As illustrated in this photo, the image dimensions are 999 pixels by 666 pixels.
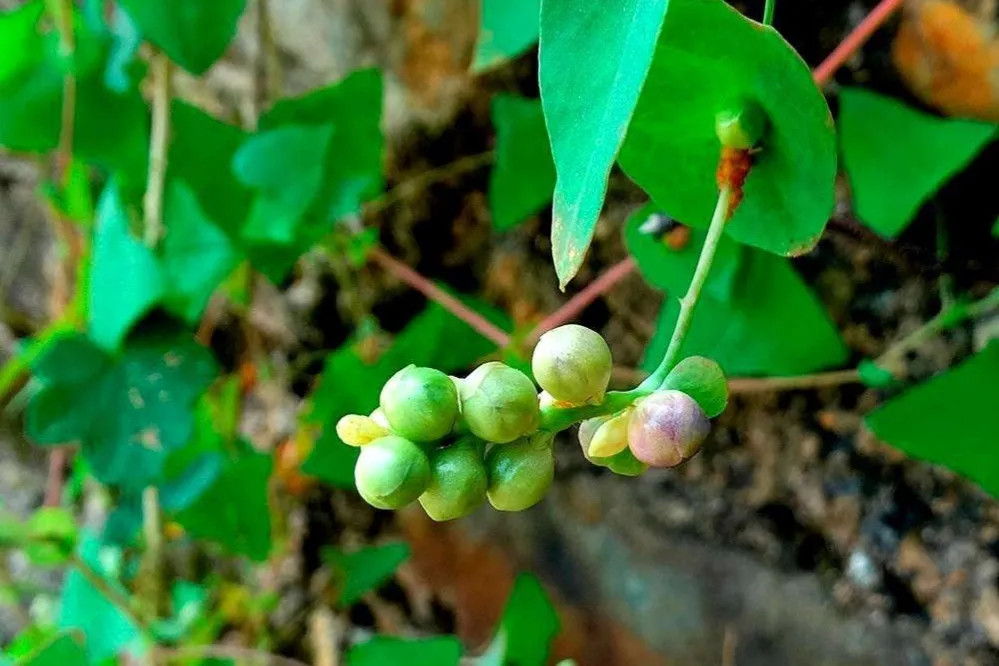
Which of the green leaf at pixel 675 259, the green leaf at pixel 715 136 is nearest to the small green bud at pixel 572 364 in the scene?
the green leaf at pixel 715 136

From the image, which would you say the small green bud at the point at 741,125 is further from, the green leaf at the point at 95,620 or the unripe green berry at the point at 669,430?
the green leaf at the point at 95,620

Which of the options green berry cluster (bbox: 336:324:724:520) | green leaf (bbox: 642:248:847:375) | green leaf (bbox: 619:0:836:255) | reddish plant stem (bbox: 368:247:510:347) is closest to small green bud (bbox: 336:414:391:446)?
green berry cluster (bbox: 336:324:724:520)

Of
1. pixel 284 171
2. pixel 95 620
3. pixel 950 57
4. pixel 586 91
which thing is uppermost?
pixel 586 91

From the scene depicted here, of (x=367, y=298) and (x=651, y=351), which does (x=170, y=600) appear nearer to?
(x=367, y=298)

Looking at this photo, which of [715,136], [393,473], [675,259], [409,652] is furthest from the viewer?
[409,652]

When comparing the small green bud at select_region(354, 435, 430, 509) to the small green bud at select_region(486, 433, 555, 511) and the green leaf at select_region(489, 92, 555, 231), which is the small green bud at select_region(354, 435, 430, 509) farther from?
the green leaf at select_region(489, 92, 555, 231)

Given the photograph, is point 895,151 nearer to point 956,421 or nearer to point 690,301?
point 956,421

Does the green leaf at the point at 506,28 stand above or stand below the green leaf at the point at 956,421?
above

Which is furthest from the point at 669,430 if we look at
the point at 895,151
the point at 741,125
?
the point at 895,151

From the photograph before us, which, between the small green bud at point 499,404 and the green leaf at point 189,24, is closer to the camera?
the small green bud at point 499,404
